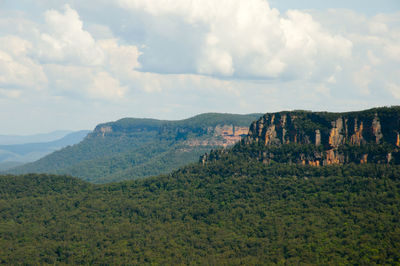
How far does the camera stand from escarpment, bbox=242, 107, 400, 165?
12900 cm

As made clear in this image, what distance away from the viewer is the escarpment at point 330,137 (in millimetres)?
129000

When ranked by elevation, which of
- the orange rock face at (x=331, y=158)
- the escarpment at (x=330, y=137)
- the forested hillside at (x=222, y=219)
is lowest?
the forested hillside at (x=222, y=219)

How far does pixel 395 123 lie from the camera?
420ft

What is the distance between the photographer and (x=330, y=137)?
454 ft

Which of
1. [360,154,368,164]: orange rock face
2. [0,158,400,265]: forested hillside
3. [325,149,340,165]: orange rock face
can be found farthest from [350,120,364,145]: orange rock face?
[0,158,400,265]: forested hillside

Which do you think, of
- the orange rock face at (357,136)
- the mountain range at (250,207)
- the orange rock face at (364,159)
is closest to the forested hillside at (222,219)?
the mountain range at (250,207)

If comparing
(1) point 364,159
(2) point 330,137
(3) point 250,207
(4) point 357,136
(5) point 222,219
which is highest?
(4) point 357,136

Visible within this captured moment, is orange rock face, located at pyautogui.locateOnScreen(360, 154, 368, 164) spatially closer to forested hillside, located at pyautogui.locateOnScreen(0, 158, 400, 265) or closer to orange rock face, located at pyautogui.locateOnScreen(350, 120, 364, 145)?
forested hillside, located at pyautogui.locateOnScreen(0, 158, 400, 265)

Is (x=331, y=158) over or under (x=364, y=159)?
under

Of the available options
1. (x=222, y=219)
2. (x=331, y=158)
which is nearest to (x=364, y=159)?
(x=331, y=158)

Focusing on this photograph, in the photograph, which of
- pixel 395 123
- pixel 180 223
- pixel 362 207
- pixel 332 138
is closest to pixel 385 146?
pixel 395 123

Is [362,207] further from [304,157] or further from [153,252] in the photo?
[153,252]

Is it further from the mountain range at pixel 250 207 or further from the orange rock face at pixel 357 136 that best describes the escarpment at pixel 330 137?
the mountain range at pixel 250 207

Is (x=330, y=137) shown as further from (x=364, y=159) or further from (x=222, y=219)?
(x=222, y=219)
